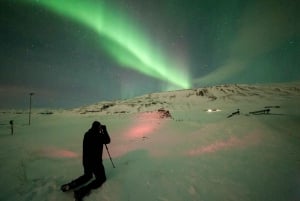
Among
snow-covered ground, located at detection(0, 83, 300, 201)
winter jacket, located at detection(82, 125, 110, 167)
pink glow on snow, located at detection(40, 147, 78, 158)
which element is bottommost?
snow-covered ground, located at detection(0, 83, 300, 201)

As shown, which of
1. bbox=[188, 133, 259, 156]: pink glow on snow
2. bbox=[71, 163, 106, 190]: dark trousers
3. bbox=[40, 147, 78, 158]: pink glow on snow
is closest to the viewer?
bbox=[71, 163, 106, 190]: dark trousers

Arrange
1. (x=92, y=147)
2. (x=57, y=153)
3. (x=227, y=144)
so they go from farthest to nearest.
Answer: (x=57, y=153), (x=227, y=144), (x=92, y=147)

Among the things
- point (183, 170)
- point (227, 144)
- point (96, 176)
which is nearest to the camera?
point (96, 176)

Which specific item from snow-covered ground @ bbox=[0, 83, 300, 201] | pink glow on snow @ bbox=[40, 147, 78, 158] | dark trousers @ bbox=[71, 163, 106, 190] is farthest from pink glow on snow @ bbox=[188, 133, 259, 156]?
pink glow on snow @ bbox=[40, 147, 78, 158]

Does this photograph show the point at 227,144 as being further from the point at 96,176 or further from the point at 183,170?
the point at 96,176

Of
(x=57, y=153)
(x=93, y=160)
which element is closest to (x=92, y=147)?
(x=93, y=160)

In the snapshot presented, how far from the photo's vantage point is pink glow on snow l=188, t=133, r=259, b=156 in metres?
11.1

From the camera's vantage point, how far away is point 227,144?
12.0 metres

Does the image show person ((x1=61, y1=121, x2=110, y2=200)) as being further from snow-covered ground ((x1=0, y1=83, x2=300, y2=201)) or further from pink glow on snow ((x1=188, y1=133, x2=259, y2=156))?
pink glow on snow ((x1=188, y1=133, x2=259, y2=156))

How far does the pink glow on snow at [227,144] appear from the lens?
36.5 feet

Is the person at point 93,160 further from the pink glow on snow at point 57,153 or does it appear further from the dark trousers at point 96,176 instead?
the pink glow on snow at point 57,153

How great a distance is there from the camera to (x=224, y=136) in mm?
13336

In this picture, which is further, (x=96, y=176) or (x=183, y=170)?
(x=183, y=170)

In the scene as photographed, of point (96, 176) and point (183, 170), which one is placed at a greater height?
point (96, 176)
